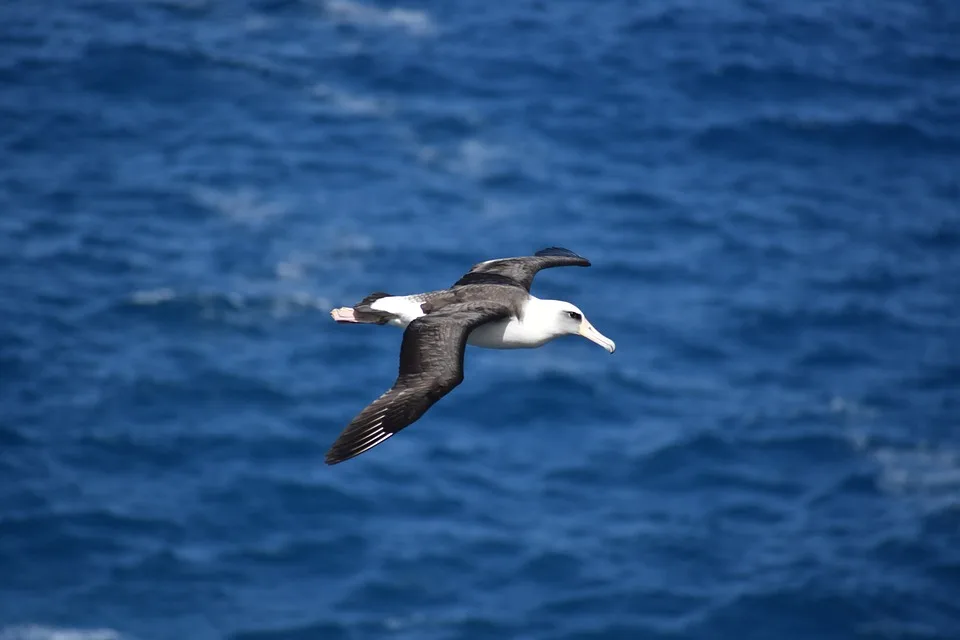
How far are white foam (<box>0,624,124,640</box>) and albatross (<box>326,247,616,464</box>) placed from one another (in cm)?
1603

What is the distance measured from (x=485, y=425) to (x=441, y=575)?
450 centimetres

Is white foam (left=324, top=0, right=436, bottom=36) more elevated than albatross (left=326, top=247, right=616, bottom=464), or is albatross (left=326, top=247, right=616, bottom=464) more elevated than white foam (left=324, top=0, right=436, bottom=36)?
white foam (left=324, top=0, right=436, bottom=36)

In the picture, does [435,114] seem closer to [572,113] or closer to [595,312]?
[572,113]

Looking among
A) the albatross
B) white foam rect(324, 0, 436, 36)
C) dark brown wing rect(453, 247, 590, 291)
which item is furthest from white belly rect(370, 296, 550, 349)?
white foam rect(324, 0, 436, 36)

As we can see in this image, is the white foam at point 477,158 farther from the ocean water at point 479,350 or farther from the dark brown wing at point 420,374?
the dark brown wing at point 420,374

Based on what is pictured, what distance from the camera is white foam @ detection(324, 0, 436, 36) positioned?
5122 cm

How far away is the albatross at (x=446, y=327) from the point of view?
1691 centimetres

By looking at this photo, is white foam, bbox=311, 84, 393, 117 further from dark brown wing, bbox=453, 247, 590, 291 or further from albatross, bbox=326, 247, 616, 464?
albatross, bbox=326, 247, 616, 464

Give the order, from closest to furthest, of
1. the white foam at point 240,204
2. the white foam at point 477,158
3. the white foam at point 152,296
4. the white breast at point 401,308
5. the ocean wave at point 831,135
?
the white breast at point 401,308 < the white foam at point 152,296 < the white foam at point 240,204 < the white foam at point 477,158 < the ocean wave at point 831,135

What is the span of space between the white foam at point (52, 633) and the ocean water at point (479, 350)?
0.10 meters

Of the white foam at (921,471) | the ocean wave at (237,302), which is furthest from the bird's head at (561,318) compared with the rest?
the ocean wave at (237,302)

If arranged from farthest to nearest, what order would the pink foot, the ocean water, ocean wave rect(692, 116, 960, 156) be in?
ocean wave rect(692, 116, 960, 156) < the ocean water < the pink foot

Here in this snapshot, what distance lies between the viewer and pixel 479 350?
129ft

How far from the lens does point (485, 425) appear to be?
3781cm
